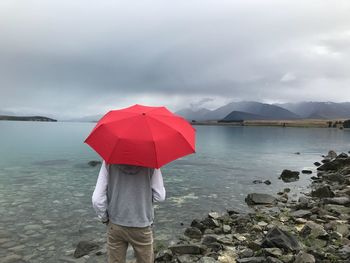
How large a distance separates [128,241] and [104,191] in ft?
3.59

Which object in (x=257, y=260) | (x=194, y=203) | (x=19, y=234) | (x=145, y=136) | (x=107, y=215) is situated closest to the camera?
(x=145, y=136)

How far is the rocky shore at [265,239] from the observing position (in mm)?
10414

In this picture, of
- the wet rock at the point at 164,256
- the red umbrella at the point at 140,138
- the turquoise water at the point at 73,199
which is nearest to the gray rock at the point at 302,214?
the turquoise water at the point at 73,199

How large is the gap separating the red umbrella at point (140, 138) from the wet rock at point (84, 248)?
8.23m

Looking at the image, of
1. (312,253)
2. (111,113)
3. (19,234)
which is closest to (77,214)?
(19,234)

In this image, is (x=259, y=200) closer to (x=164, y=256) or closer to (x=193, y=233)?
(x=193, y=233)

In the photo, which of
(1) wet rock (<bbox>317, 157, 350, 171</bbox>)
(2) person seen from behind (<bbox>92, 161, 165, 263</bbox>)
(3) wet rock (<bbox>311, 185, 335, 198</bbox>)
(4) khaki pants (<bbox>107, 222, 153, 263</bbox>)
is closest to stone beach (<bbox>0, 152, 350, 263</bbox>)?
(3) wet rock (<bbox>311, 185, 335, 198</bbox>)

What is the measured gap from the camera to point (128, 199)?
5.88 metres

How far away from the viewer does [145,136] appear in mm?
5496

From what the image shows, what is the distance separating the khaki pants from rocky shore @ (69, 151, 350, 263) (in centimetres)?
498

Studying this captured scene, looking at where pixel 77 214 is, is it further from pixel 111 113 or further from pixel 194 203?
pixel 111 113

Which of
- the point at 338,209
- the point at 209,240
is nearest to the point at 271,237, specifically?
the point at 209,240

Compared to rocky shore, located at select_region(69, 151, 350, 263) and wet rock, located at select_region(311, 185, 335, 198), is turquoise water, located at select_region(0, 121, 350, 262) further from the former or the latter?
wet rock, located at select_region(311, 185, 335, 198)

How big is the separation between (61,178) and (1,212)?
12.0m
